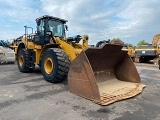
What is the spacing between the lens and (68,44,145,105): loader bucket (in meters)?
4.26

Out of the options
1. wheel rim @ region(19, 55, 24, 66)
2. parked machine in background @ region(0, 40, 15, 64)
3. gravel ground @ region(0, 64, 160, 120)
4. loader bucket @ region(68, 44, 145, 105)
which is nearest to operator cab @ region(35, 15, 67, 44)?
wheel rim @ region(19, 55, 24, 66)

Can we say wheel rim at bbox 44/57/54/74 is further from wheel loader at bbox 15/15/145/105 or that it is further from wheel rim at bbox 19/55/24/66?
wheel rim at bbox 19/55/24/66

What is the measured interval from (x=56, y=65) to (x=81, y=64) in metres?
1.50

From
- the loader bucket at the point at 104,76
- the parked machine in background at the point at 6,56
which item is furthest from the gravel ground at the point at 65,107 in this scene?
the parked machine in background at the point at 6,56

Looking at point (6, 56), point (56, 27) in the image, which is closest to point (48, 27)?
point (56, 27)

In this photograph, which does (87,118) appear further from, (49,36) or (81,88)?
(49,36)

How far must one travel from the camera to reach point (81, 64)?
446cm

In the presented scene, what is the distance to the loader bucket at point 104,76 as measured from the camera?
4.26 meters

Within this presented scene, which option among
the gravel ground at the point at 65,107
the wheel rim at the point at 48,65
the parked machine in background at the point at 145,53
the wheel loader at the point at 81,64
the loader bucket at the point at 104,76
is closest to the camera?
the gravel ground at the point at 65,107

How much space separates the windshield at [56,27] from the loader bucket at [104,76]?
2.65 metres

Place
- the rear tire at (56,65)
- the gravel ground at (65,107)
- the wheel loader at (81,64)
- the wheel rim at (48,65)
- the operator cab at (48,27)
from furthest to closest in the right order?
the operator cab at (48,27) < the wheel rim at (48,65) < the rear tire at (56,65) < the wheel loader at (81,64) < the gravel ground at (65,107)

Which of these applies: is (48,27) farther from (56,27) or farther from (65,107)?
(65,107)

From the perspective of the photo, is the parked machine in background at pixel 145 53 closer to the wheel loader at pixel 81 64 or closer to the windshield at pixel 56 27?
the wheel loader at pixel 81 64

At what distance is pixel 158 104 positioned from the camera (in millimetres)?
4242
